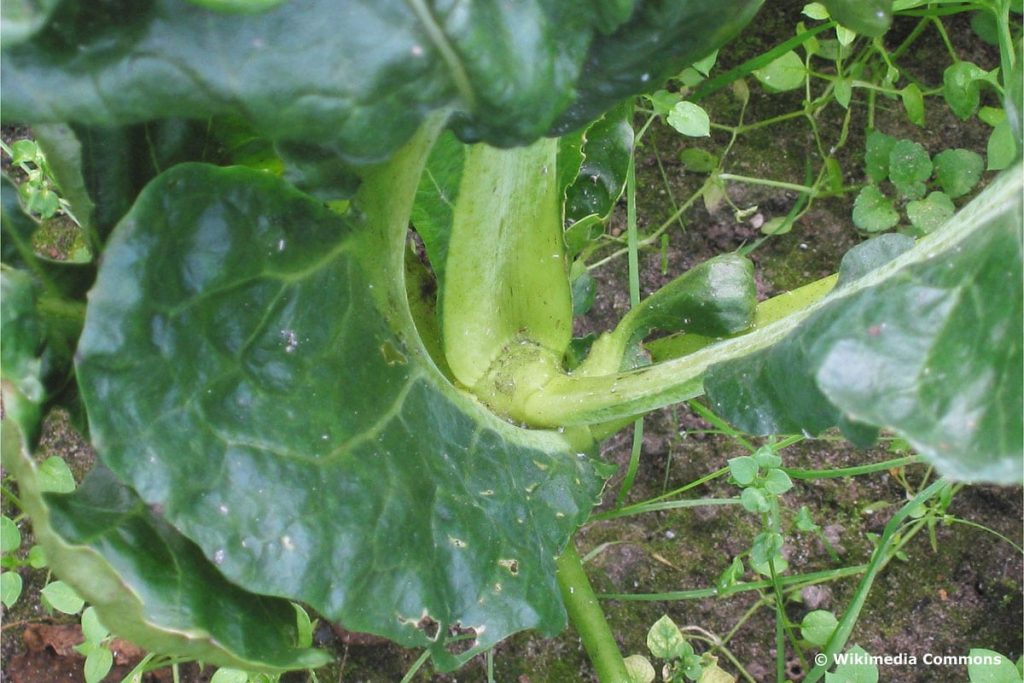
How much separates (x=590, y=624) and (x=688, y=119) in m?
0.67

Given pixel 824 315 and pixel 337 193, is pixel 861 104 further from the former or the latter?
pixel 337 193

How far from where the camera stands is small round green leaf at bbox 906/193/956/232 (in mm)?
1354

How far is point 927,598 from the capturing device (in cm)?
138

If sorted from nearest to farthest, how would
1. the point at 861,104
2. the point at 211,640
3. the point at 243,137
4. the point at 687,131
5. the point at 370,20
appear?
the point at 370,20 → the point at 211,640 → the point at 243,137 → the point at 687,131 → the point at 861,104

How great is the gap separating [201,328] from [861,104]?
1.21m

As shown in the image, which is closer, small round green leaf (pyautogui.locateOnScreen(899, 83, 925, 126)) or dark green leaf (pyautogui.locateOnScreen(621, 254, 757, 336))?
dark green leaf (pyautogui.locateOnScreen(621, 254, 757, 336))

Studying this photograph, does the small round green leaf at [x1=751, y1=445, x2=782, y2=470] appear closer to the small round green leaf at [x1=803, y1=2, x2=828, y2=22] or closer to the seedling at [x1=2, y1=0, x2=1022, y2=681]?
the seedling at [x1=2, y1=0, x2=1022, y2=681]

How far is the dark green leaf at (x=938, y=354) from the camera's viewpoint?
644 mm

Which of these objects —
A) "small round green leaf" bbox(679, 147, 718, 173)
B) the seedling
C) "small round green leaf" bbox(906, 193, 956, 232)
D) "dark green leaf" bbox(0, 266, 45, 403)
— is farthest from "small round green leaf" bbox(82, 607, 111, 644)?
"small round green leaf" bbox(906, 193, 956, 232)

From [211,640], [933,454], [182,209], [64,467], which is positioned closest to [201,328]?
[182,209]

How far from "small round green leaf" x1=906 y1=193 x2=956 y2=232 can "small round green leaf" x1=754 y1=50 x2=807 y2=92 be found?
0.26 m

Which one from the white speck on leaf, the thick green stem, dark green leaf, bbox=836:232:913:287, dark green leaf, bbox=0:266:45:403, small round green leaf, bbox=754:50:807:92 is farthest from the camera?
small round green leaf, bbox=754:50:807:92

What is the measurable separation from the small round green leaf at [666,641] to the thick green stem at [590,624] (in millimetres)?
101

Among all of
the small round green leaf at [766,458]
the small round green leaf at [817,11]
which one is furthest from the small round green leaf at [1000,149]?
the small round green leaf at [766,458]
